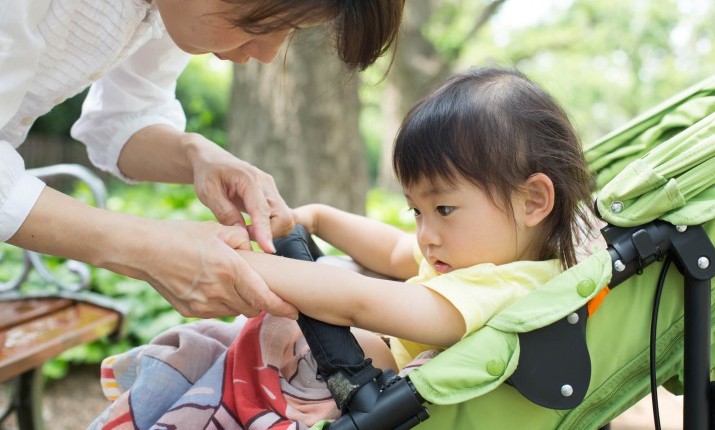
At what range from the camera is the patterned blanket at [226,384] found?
57.4 inches

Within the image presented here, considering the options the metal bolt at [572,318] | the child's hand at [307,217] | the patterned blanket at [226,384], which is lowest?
the patterned blanket at [226,384]

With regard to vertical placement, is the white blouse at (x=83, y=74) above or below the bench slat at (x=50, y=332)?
above

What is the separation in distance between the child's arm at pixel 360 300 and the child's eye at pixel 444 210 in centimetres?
21

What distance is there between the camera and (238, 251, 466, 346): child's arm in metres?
1.42

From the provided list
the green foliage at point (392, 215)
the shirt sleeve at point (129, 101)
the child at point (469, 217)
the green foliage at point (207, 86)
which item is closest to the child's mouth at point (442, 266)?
the child at point (469, 217)

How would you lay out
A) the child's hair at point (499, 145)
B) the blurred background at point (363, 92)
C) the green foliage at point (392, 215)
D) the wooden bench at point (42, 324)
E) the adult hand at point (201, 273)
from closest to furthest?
1. the adult hand at point (201, 273)
2. the child's hair at point (499, 145)
3. the wooden bench at point (42, 324)
4. the blurred background at point (363, 92)
5. the green foliage at point (392, 215)

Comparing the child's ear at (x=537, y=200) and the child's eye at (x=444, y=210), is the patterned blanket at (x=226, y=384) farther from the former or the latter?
the child's ear at (x=537, y=200)

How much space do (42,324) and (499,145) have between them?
1.71 metres

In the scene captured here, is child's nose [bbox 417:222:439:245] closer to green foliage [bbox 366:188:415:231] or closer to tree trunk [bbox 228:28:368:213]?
tree trunk [bbox 228:28:368:213]

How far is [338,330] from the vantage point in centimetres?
141

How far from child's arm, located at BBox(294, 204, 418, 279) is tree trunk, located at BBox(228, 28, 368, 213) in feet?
7.41

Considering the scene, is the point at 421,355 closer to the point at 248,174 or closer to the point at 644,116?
the point at 248,174

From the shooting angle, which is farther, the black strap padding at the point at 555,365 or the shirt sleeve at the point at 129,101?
the shirt sleeve at the point at 129,101

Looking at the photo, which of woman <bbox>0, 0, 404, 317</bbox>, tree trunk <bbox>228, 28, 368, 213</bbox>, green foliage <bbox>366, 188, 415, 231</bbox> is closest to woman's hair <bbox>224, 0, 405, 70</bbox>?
woman <bbox>0, 0, 404, 317</bbox>
